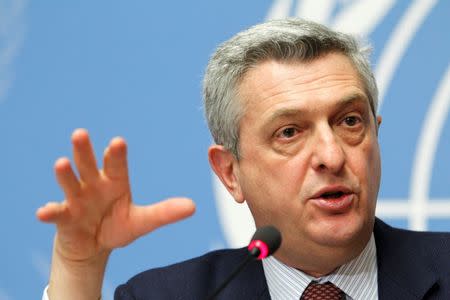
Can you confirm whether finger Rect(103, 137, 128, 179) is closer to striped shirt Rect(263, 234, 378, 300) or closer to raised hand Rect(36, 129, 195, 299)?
raised hand Rect(36, 129, 195, 299)

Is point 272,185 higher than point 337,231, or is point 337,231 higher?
point 272,185

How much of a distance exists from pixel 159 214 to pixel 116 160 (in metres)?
0.14

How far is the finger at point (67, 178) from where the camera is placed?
1.54 meters

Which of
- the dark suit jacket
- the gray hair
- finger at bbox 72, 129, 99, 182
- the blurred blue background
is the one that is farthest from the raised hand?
the blurred blue background

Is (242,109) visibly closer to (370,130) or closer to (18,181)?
(370,130)

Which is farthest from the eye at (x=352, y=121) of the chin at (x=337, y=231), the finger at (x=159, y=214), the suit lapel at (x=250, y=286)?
the finger at (x=159, y=214)

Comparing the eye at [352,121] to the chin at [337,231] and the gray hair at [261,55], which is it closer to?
the gray hair at [261,55]

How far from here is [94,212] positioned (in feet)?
5.56

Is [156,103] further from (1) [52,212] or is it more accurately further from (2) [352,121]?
(1) [52,212]

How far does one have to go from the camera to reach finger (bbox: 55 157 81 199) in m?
1.54

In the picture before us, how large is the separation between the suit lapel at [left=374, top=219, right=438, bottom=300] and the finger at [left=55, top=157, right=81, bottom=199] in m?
0.88

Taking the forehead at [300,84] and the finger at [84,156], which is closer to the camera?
the finger at [84,156]

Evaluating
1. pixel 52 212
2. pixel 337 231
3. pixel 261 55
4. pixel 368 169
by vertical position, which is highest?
pixel 261 55

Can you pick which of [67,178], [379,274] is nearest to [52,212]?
[67,178]
